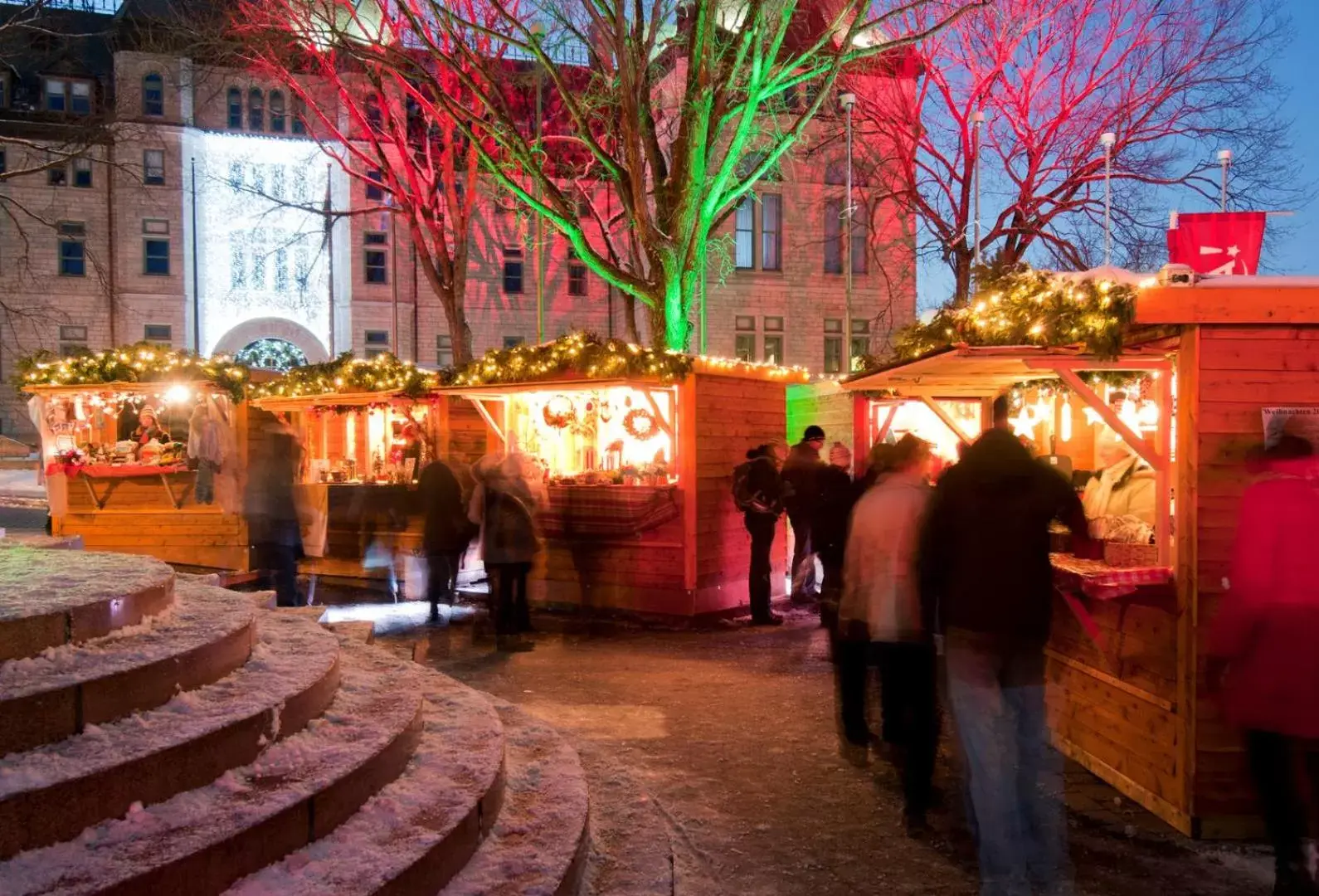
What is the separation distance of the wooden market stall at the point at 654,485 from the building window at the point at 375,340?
67.1 feet

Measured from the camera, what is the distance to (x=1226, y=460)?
513 centimetres

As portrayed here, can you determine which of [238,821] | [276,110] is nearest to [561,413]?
[238,821]

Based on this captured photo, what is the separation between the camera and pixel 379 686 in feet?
18.5

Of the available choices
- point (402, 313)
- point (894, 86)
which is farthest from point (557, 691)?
point (402, 313)

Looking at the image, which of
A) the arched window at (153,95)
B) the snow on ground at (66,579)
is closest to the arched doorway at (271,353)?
the arched window at (153,95)

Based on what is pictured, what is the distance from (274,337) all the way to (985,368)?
1201 inches

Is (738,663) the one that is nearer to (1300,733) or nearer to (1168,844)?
(1168,844)

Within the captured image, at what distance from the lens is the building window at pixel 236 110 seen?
34.2 metres

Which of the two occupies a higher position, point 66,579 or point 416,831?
point 66,579

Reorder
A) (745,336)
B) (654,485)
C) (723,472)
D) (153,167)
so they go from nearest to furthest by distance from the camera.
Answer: (654,485), (723,472), (745,336), (153,167)

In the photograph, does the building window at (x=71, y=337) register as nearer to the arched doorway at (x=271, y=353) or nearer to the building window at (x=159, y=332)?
the building window at (x=159, y=332)

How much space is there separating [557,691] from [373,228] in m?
27.8

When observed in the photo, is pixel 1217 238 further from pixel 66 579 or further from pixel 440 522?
pixel 66 579

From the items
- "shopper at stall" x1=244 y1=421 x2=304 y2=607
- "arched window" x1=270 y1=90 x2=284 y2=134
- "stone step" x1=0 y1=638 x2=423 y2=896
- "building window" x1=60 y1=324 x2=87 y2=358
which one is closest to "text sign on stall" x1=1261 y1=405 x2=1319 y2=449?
"stone step" x1=0 y1=638 x2=423 y2=896
